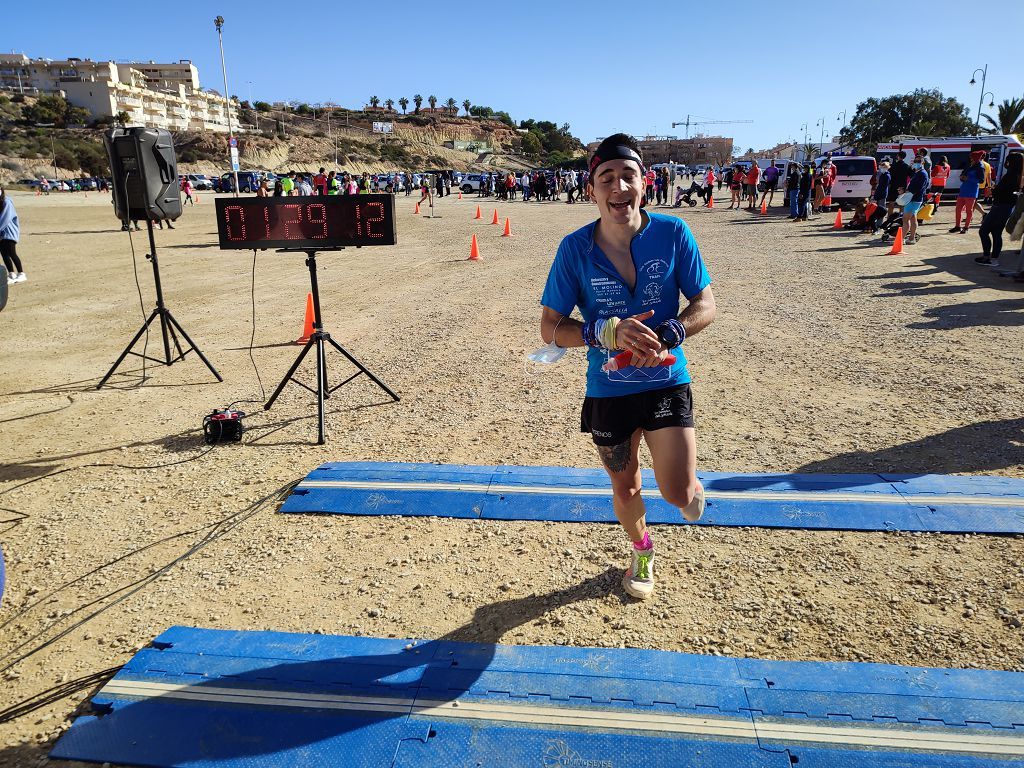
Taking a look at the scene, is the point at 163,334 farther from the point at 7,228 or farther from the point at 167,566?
the point at 7,228

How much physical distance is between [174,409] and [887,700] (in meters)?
6.22

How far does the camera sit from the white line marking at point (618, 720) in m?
2.42

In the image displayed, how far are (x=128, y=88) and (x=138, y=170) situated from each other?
136 m

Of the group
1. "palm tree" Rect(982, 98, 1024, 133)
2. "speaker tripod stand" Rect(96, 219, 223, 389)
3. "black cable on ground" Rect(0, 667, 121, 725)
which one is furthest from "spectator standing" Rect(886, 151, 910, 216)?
"palm tree" Rect(982, 98, 1024, 133)

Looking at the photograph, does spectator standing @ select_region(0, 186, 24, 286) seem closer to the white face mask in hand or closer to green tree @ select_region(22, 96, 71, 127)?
the white face mask in hand

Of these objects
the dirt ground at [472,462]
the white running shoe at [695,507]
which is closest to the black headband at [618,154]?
the white running shoe at [695,507]

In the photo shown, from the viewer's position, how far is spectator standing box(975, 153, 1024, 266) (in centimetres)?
1082

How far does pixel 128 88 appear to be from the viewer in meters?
115

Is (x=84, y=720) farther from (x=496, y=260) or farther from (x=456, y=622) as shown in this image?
(x=496, y=260)

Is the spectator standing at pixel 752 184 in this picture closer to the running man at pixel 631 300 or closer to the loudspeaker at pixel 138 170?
the loudspeaker at pixel 138 170

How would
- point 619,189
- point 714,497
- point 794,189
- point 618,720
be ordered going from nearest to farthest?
point 618,720
point 619,189
point 714,497
point 794,189

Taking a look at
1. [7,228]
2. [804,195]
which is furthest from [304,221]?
[804,195]

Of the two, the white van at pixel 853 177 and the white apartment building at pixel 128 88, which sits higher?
the white apartment building at pixel 128 88

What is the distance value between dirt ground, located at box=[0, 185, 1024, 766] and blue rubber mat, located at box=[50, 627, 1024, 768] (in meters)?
0.22
